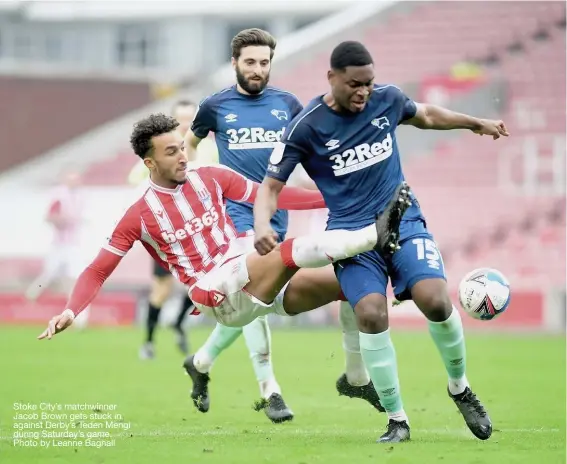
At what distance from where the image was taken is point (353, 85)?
6441mm

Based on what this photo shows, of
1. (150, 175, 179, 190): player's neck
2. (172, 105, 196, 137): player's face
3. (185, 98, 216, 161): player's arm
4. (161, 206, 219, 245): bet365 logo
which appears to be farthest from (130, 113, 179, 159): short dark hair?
(172, 105, 196, 137): player's face

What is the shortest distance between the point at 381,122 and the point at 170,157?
4.23ft

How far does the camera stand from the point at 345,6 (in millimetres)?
39031

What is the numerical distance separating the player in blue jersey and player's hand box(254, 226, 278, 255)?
0.06 m

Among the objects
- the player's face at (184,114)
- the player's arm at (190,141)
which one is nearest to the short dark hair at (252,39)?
the player's arm at (190,141)

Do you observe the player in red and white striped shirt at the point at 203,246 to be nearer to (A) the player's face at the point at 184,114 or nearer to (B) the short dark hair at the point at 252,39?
(B) the short dark hair at the point at 252,39

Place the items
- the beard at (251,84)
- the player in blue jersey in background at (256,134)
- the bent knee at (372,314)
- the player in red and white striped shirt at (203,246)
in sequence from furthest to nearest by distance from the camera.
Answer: the beard at (251,84) < the player in blue jersey in background at (256,134) < the player in red and white striped shirt at (203,246) < the bent knee at (372,314)

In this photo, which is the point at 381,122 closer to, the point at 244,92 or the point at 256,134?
the point at 256,134

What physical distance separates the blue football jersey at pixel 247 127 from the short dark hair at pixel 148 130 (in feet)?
3.30

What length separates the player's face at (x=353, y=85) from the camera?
6.39 metres

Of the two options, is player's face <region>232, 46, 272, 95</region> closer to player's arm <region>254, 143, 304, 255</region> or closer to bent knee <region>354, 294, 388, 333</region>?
player's arm <region>254, 143, 304, 255</region>

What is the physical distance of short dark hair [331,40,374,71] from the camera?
6355 millimetres

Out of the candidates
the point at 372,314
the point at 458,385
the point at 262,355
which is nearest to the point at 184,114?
the point at 262,355

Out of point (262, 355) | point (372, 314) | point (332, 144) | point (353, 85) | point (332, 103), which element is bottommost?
point (262, 355)
